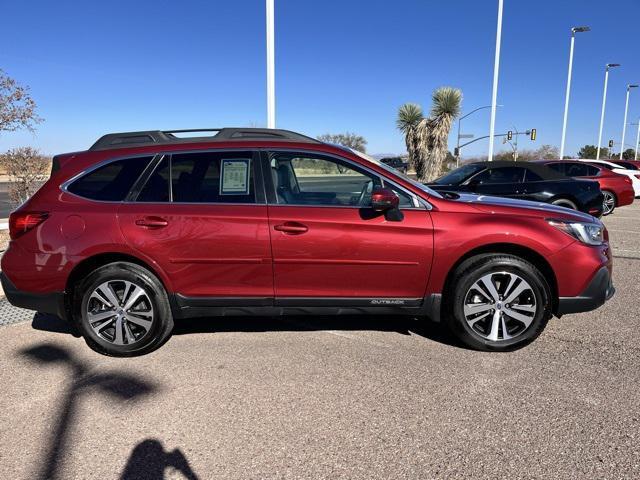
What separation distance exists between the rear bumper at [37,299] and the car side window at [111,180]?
2.80 ft

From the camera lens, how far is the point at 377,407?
117 inches

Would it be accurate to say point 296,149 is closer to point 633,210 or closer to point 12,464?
point 12,464

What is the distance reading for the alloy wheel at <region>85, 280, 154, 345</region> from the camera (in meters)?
3.75

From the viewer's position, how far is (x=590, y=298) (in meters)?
3.69

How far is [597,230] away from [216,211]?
10.1 ft

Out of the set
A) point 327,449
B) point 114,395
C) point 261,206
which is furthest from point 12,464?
point 261,206

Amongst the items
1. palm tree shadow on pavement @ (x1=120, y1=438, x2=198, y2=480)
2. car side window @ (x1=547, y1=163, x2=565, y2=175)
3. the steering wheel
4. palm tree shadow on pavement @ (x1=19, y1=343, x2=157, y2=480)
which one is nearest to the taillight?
palm tree shadow on pavement @ (x1=19, y1=343, x2=157, y2=480)

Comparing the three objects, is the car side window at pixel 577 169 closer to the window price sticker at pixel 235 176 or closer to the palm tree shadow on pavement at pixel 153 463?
the window price sticker at pixel 235 176

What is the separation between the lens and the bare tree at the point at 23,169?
8.92 m

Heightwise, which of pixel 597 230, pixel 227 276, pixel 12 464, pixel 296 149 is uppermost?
pixel 296 149

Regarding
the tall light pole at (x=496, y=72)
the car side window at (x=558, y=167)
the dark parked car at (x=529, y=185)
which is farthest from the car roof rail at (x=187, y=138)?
the tall light pole at (x=496, y=72)

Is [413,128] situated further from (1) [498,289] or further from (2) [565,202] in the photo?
(1) [498,289]

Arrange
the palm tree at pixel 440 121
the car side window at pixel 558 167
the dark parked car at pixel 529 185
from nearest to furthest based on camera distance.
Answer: the dark parked car at pixel 529 185
the car side window at pixel 558 167
the palm tree at pixel 440 121

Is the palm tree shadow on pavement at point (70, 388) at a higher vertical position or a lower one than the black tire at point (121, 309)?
lower
